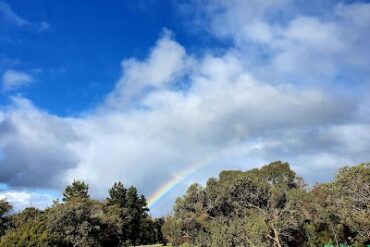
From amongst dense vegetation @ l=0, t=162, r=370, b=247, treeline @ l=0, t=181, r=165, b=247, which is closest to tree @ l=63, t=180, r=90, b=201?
treeline @ l=0, t=181, r=165, b=247

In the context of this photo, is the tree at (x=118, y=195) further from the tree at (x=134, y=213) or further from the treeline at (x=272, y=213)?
the treeline at (x=272, y=213)

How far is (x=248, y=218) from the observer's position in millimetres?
51781

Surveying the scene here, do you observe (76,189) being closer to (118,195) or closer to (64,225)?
(118,195)

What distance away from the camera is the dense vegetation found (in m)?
42.5

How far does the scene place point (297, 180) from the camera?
84.6 m

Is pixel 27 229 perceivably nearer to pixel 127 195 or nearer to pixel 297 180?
pixel 297 180

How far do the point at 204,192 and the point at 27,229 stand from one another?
81.8ft

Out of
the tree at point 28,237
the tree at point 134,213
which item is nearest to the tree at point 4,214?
the tree at point 28,237

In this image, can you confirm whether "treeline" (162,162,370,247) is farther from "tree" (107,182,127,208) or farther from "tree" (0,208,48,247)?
"tree" (107,182,127,208)

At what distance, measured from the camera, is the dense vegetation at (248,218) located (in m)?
42.5

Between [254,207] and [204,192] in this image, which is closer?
[254,207]

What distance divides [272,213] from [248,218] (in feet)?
11.8

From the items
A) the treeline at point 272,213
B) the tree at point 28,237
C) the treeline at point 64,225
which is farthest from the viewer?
the treeline at point 64,225

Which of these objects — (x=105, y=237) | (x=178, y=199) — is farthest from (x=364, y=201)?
(x=105, y=237)
